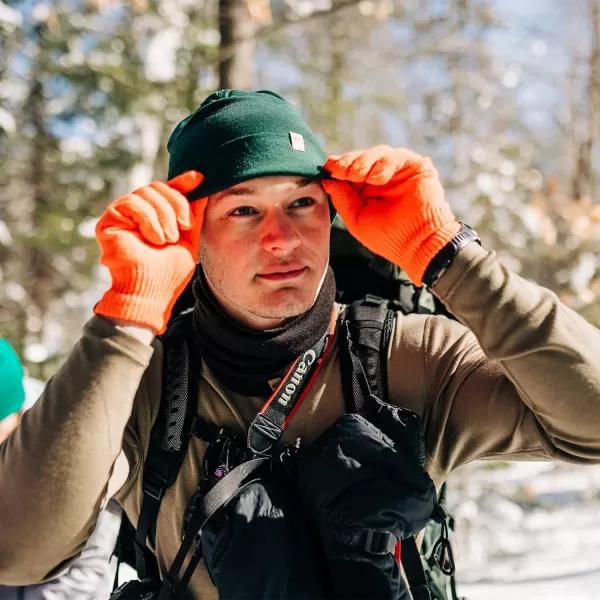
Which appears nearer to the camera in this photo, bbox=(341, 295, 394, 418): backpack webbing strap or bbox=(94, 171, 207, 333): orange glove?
bbox=(94, 171, 207, 333): orange glove

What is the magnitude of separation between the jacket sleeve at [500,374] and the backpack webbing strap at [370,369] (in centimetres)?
4

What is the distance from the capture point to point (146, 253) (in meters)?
1.63

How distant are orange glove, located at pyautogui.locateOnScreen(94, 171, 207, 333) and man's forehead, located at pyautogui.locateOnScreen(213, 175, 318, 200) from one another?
167mm

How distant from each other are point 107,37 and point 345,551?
20.2 feet

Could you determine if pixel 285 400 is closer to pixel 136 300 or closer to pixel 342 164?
pixel 136 300

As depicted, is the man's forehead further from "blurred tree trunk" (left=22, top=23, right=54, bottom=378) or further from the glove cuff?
"blurred tree trunk" (left=22, top=23, right=54, bottom=378)

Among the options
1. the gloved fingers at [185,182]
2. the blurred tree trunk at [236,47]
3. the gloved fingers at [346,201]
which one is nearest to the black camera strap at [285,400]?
the gloved fingers at [346,201]

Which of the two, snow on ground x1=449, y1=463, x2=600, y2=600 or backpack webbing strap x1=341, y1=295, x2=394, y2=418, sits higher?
backpack webbing strap x1=341, y1=295, x2=394, y2=418

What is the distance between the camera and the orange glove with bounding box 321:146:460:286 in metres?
1.69

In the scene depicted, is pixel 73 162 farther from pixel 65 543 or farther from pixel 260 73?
pixel 260 73

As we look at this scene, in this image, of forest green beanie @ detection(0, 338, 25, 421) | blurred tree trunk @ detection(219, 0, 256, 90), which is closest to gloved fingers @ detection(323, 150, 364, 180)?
forest green beanie @ detection(0, 338, 25, 421)

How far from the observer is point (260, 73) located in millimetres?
11906

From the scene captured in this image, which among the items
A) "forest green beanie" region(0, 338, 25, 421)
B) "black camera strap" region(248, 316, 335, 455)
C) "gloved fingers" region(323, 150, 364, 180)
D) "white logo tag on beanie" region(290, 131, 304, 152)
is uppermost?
"white logo tag on beanie" region(290, 131, 304, 152)

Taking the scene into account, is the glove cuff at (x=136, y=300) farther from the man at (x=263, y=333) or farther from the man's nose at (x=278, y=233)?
the man's nose at (x=278, y=233)
